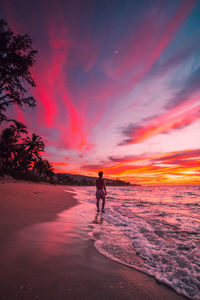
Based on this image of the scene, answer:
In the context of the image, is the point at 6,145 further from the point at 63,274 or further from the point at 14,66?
the point at 63,274

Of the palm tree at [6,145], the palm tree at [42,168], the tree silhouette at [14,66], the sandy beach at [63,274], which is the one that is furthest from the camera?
the palm tree at [42,168]

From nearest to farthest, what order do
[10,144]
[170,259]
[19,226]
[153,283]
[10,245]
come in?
1. [153,283]
2. [10,245]
3. [170,259]
4. [19,226]
5. [10,144]

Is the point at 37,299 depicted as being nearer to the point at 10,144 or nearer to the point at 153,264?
the point at 153,264

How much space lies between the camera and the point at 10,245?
261cm

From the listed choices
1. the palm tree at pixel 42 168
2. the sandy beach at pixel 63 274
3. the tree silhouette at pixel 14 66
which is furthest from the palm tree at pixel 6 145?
the sandy beach at pixel 63 274

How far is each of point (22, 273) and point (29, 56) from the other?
52.2 feet

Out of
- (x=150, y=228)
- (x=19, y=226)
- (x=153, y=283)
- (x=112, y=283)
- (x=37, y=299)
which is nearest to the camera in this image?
(x=37, y=299)

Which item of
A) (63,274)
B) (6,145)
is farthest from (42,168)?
(63,274)

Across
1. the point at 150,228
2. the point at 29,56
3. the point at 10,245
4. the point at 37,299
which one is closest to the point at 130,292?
the point at 37,299

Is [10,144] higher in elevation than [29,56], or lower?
lower

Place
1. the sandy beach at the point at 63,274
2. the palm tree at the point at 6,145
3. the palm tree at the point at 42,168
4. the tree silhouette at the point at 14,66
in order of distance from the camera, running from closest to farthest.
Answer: the sandy beach at the point at 63,274
the tree silhouette at the point at 14,66
the palm tree at the point at 6,145
the palm tree at the point at 42,168

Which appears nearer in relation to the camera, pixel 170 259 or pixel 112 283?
pixel 112 283

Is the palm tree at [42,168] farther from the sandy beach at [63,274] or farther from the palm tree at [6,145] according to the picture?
the sandy beach at [63,274]

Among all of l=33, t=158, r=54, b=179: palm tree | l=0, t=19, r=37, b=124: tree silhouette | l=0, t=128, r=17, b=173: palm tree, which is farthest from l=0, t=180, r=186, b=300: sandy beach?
l=33, t=158, r=54, b=179: palm tree
